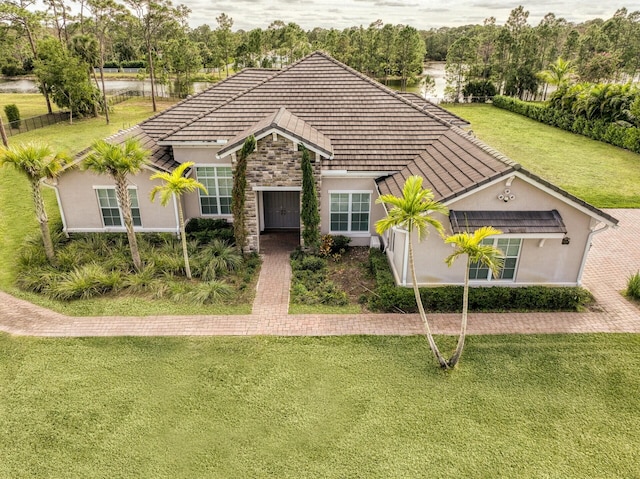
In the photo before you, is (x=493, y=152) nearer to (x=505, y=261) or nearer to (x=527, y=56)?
(x=505, y=261)

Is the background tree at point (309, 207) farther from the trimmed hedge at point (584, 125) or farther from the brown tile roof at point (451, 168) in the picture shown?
the trimmed hedge at point (584, 125)

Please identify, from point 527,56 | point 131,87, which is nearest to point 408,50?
point 527,56

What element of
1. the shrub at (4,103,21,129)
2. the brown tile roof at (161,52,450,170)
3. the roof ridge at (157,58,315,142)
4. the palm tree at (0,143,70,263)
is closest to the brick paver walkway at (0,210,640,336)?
the palm tree at (0,143,70,263)

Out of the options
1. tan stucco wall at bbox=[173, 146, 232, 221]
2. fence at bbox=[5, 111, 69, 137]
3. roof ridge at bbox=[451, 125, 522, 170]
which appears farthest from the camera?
fence at bbox=[5, 111, 69, 137]

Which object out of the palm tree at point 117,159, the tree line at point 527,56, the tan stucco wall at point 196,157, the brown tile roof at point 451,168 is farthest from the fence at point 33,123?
the tree line at point 527,56

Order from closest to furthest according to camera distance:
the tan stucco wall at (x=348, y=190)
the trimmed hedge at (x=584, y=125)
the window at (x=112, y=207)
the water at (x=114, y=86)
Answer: the tan stucco wall at (x=348, y=190) < the window at (x=112, y=207) < the trimmed hedge at (x=584, y=125) < the water at (x=114, y=86)

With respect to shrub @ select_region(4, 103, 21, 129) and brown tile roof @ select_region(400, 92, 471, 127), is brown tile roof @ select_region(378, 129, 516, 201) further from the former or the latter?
shrub @ select_region(4, 103, 21, 129)
